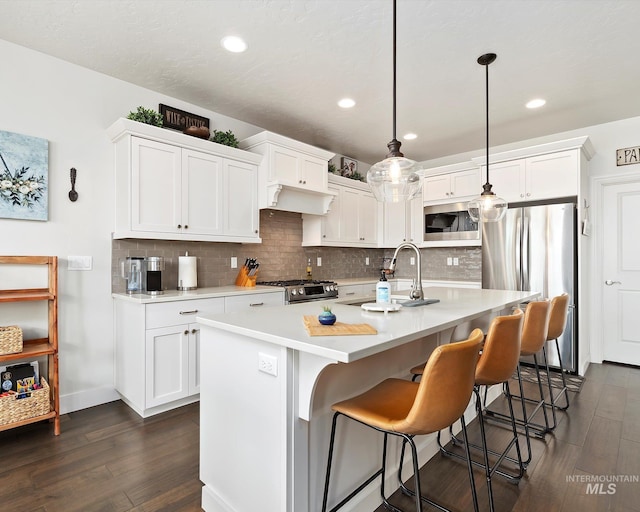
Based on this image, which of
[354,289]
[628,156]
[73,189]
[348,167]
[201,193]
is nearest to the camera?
[73,189]

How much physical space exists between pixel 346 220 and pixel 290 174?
128cm

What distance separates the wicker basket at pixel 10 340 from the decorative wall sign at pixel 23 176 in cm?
82

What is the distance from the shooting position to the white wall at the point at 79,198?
2635mm

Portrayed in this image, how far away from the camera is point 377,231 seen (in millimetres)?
5449

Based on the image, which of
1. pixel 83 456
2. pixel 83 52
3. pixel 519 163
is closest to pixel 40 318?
pixel 83 456

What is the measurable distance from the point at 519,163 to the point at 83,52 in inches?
170

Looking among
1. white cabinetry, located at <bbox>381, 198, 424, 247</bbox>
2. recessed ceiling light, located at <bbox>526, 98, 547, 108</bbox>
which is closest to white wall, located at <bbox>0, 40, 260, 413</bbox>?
white cabinetry, located at <bbox>381, 198, 424, 247</bbox>

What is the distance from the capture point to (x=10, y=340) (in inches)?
91.0

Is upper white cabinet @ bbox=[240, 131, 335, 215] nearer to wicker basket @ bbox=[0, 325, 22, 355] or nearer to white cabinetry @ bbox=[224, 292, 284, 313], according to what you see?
white cabinetry @ bbox=[224, 292, 284, 313]

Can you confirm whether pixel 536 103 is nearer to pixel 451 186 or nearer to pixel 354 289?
pixel 451 186

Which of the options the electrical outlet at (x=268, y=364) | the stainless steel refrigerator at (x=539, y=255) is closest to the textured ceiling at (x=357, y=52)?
the stainless steel refrigerator at (x=539, y=255)

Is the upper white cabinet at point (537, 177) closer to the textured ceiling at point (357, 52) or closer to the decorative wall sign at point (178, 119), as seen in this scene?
the textured ceiling at point (357, 52)

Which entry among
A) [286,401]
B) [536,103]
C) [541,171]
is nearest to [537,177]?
[541,171]

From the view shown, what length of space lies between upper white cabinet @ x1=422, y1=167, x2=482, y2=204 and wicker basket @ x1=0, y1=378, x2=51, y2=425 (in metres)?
4.36
